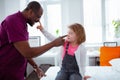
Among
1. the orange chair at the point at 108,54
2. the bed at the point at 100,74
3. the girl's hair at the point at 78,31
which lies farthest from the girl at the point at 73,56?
the orange chair at the point at 108,54

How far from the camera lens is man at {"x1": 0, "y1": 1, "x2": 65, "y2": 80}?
1547 mm

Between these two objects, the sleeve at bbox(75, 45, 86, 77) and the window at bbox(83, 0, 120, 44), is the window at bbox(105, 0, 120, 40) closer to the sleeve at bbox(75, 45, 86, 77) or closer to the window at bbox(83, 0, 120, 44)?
the window at bbox(83, 0, 120, 44)

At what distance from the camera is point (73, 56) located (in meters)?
2.47

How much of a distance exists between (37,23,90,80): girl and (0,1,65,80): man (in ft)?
2.47

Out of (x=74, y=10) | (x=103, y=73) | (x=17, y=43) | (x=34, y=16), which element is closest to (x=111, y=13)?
(x=74, y=10)

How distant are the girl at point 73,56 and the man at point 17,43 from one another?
2.47 ft

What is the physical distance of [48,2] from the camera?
16.0 feet

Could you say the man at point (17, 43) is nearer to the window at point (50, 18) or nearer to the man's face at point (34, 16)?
the man's face at point (34, 16)

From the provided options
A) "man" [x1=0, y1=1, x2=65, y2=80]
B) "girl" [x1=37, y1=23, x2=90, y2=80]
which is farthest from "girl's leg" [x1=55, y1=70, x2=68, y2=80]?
"man" [x1=0, y1=1, x2=65, y2=80]

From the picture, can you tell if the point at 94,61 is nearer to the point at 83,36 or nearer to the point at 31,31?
the point at 31,31

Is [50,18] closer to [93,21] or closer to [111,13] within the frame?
[93,21]

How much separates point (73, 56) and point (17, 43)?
1042 millimetres

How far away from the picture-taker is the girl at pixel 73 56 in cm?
243

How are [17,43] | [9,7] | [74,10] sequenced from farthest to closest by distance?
[9,7] < [74,10] < [17,43]
